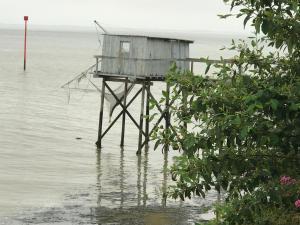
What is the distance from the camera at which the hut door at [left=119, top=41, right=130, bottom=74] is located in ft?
102

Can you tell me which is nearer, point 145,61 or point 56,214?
point 56,214

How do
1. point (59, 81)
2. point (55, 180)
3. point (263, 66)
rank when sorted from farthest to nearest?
1. point (59, 81)
2. point (55, 180)
3. point (263, 66)

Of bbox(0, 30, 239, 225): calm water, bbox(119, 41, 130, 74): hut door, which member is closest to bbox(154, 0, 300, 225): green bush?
bbox(0, 30, 239, 225): calm water

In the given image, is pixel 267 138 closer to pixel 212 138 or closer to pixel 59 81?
pixel 212 138

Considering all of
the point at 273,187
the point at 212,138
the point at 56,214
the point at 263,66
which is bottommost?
the point at 56,214

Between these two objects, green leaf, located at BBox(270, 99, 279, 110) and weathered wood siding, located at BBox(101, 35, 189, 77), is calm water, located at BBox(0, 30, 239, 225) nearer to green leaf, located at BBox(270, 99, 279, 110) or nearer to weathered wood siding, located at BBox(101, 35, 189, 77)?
green leaf, located at BBox(270, 99, 279, 110)

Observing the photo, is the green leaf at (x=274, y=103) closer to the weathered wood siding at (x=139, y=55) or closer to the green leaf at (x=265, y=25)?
the green leaf at (x=265, y=25)

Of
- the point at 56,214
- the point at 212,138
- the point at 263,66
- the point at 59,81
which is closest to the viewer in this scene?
the point at 212,138

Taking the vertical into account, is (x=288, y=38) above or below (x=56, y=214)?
above

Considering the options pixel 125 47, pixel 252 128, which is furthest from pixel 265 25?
pixel 125 47

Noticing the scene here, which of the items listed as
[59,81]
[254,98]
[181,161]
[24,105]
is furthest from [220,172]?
[59,81]

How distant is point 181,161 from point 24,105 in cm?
4597

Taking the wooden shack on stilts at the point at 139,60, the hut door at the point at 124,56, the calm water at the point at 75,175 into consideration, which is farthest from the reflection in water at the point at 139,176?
the hut door at the point at 124,56

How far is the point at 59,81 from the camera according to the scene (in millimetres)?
84188
